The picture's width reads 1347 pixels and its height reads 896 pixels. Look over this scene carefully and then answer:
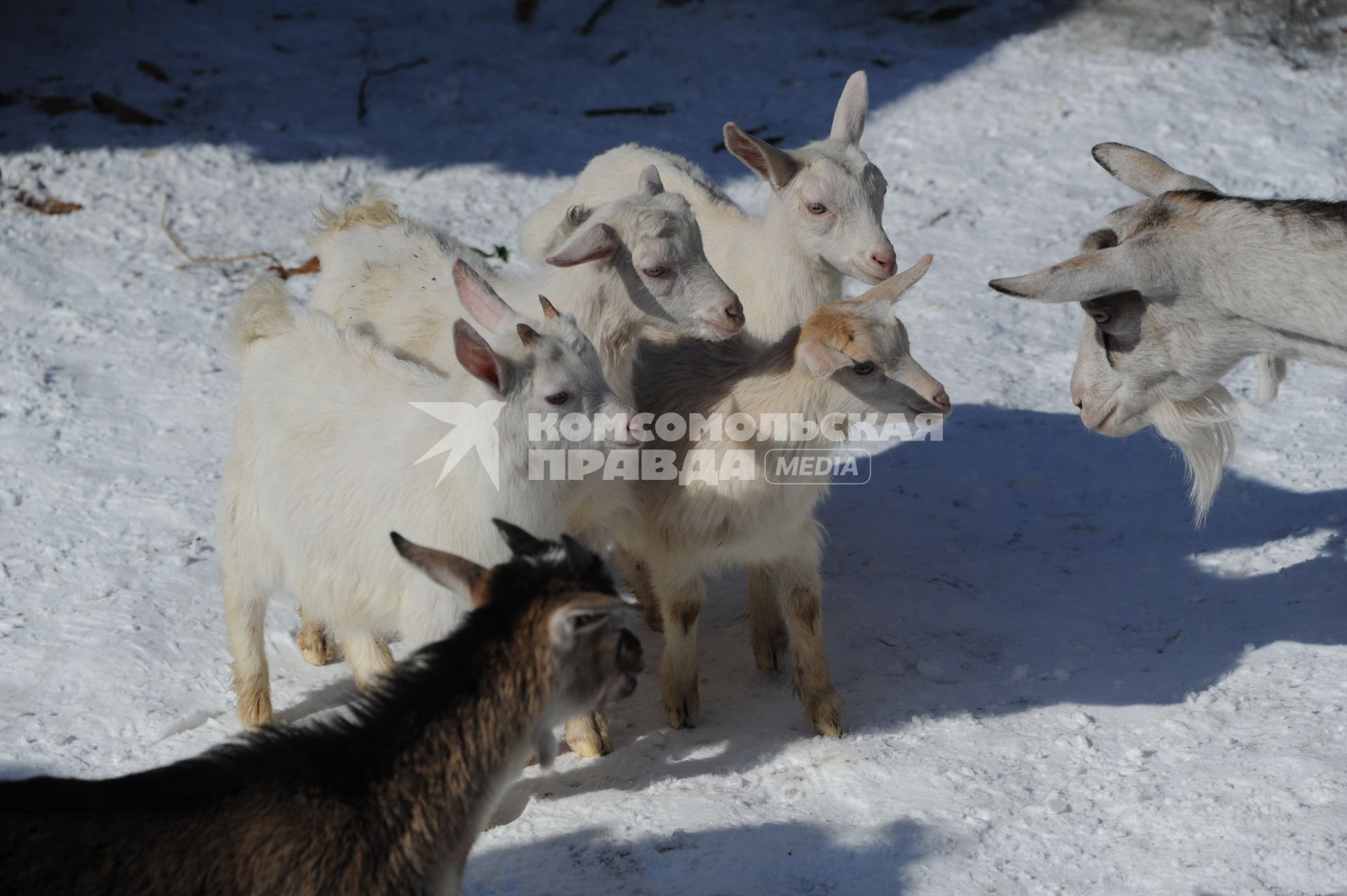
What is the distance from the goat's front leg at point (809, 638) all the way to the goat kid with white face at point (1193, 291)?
102 cm

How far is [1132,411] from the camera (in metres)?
4.29

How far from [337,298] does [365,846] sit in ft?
8.41

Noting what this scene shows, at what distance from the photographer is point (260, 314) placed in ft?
14.7

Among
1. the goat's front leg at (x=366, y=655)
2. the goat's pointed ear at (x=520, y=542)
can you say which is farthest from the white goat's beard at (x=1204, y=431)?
the goat's front leg at (x=366, y=655)

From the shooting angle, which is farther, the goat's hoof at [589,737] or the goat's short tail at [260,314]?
the goat's short tail at [260,314]

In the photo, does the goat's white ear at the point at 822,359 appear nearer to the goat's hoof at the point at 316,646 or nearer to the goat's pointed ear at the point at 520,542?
the goat's pointed ear at the point at 520,542

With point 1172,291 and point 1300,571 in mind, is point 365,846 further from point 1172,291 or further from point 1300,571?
point 1300,571

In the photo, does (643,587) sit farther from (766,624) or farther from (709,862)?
(709,862)

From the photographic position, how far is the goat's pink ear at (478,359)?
11.8 feet

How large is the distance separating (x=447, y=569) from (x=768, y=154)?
2355 mm

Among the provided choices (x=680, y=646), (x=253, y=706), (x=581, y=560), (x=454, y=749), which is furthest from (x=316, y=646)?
(x=581, y=560)

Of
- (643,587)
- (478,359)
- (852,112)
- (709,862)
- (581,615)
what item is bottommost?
(709,862)

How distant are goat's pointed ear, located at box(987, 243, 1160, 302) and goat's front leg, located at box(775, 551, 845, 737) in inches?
45.7

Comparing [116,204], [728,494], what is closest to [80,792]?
[728,494]
